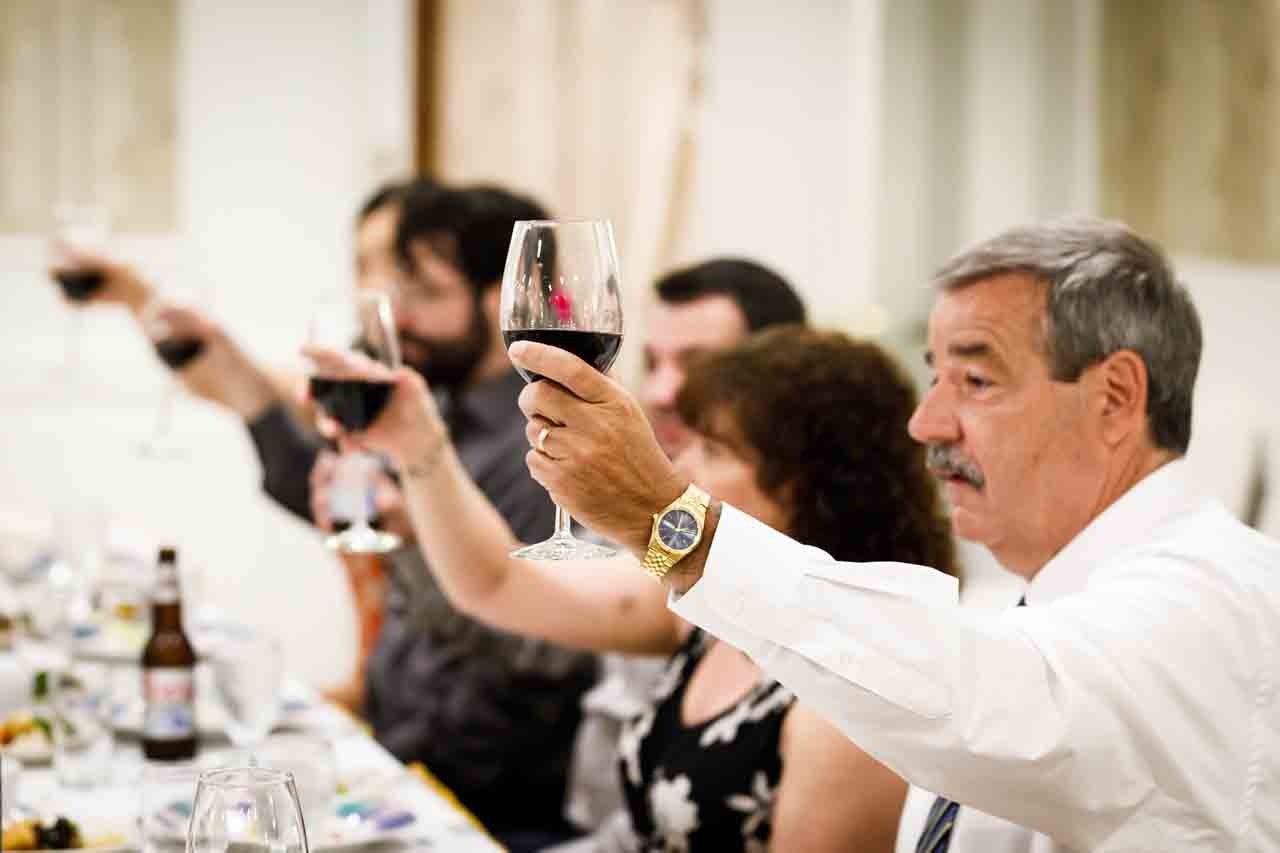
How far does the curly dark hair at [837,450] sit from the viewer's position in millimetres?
1836

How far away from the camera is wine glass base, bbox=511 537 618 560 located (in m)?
1.03

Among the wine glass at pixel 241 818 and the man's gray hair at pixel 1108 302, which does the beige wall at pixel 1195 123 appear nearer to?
the man's gray hair at pixel 1108 302

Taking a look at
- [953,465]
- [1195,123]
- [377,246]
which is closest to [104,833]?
[953,465]

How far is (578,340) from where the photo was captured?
103 centimetres

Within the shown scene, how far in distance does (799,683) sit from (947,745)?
0.35 feet

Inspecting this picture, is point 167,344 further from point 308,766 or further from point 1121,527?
point 1121,527

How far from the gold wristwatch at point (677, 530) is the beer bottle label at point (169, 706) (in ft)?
3.44

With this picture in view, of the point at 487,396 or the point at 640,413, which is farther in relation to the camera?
the point at 487,396

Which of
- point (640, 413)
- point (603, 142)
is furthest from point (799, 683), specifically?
point (603, 142)

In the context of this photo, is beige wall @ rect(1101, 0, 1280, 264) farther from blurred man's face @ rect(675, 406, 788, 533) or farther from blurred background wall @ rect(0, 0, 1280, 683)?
blurred man's face @ rect(675, 406, 788, 533)

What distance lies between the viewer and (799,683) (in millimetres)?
1041

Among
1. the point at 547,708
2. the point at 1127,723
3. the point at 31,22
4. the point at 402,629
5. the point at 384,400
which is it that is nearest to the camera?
the point at 1127,723

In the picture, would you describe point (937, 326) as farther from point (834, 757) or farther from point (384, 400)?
point (384, 400)

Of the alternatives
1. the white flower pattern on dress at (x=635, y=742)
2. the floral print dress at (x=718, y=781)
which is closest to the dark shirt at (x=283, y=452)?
the white flower pattern on dress at (x=635, y=742)
